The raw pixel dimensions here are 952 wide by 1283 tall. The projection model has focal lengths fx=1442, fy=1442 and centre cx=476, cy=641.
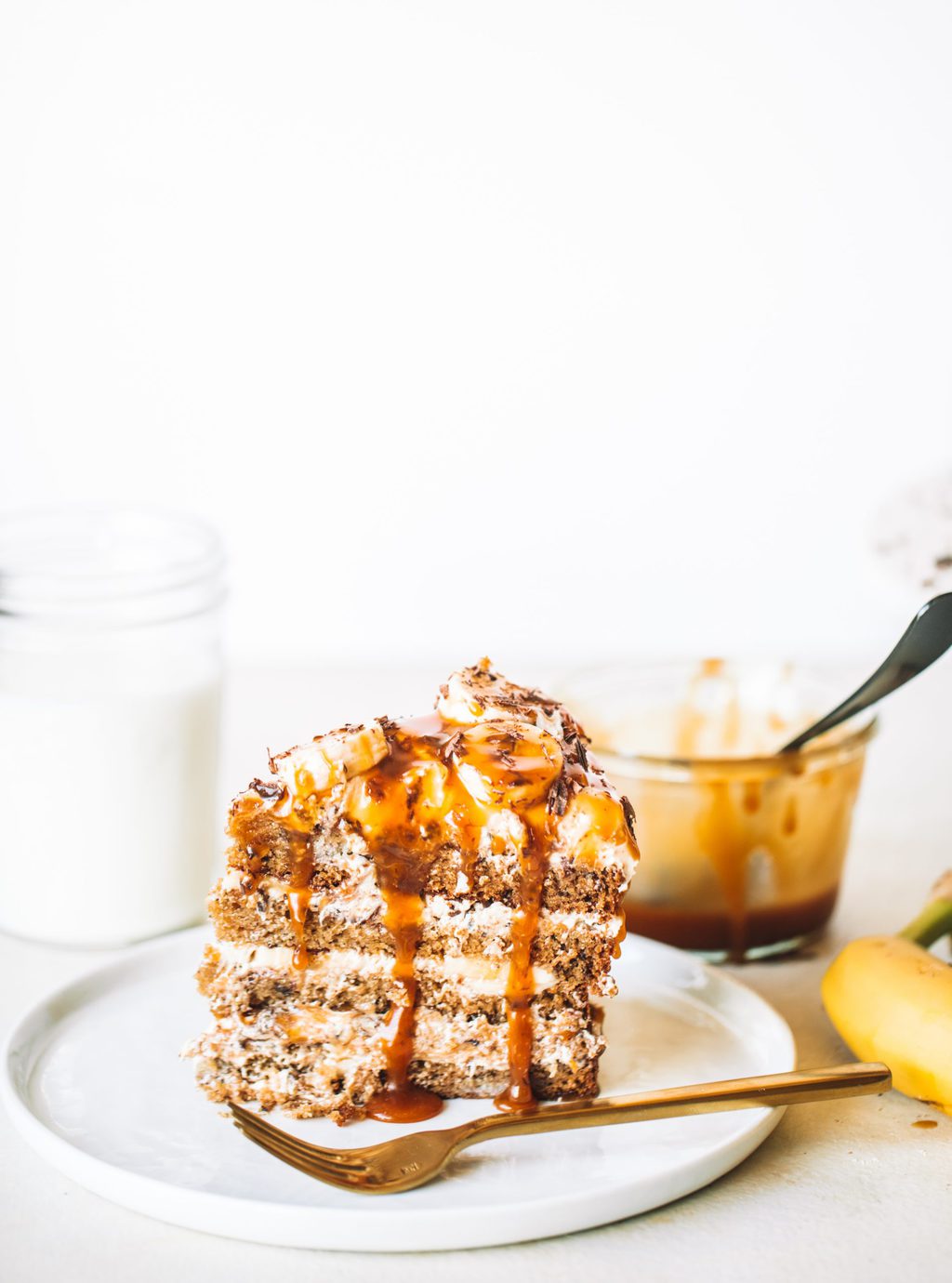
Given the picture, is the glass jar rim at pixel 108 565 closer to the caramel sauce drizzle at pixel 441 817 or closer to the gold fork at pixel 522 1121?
the caramel sauce drizzle at pixel 441 817

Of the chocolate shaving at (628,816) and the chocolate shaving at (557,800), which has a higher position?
the chocolate shaving at (557,800)

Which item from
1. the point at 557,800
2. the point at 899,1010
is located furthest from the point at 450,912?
the point at 899,1010

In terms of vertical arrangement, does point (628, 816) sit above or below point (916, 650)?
below

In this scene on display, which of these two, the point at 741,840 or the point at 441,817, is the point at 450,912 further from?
the point at 741,840

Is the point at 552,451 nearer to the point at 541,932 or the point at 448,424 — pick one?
the point at 448,424

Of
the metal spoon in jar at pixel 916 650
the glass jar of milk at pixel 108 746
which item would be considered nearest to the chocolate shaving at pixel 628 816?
the metal spoon in jar at pixel 916 650
